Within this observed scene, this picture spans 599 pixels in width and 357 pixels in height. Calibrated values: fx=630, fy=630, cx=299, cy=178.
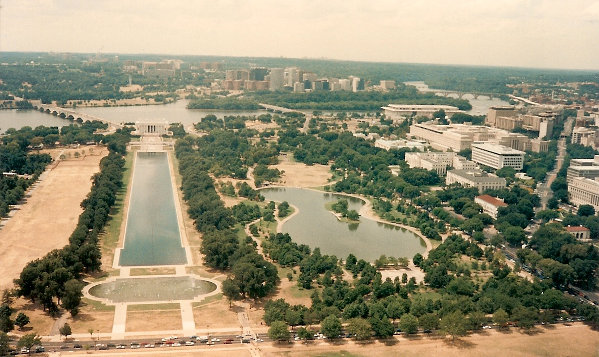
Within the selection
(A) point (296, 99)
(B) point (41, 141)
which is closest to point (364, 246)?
(B) point (41, 141)

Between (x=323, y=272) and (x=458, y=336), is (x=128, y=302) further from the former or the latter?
(x=458, y=336)

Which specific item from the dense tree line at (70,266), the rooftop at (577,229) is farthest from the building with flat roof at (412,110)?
the dense tree line at (70,266)

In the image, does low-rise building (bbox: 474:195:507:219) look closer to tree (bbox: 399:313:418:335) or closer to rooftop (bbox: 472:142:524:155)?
rooftop (bbox: 472:142:524:155)

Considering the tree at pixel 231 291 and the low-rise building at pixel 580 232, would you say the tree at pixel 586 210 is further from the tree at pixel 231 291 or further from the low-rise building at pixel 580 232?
the tree at pixel 231 291

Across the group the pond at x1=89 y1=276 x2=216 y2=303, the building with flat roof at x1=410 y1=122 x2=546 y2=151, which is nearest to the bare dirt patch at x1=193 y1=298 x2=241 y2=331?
the pond at x1=89 y1=276 x2=216 y2=303

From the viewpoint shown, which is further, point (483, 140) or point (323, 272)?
point (483, 140)

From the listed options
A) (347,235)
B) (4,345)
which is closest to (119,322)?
(4,345)
